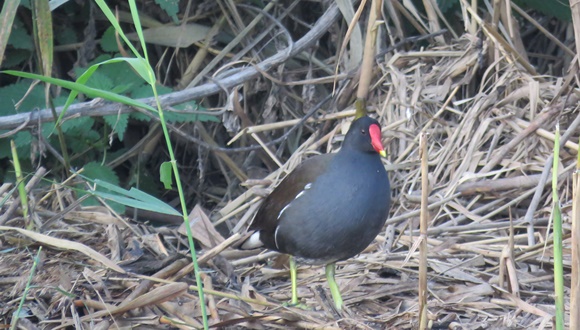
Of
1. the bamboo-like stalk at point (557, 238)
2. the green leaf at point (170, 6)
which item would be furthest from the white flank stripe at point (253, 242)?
the bamboo-like stalk at point (557, 238)

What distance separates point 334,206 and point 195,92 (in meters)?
1.10

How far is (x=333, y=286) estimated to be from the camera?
9.95 ft

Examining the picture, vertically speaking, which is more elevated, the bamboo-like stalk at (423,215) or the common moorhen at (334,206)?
the bamboo-like stalk at (423,215)

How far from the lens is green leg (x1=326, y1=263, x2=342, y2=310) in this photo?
2.88m

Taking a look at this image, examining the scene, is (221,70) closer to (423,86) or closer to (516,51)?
(423,86)

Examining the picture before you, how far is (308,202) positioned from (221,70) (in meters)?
1.19

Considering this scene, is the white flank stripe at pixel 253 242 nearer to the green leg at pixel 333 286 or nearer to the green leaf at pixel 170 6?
the green leg at pixel 333 286

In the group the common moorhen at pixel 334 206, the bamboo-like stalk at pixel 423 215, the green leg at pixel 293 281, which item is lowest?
the green leg at pixel 293 281

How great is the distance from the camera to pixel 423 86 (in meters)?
3.94

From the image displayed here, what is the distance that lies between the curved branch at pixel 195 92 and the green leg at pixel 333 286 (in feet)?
3.65

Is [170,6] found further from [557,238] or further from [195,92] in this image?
[557,238]

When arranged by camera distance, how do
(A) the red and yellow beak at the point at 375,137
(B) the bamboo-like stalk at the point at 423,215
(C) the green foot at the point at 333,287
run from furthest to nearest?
(A) the red and yellow beak at the point at 375,137, (C) the green foot at the point at 333,287, (B) the bamboo-like stalk at the point at 423,215

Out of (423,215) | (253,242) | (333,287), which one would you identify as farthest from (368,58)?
(423,215)

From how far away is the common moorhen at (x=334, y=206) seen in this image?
300cm
